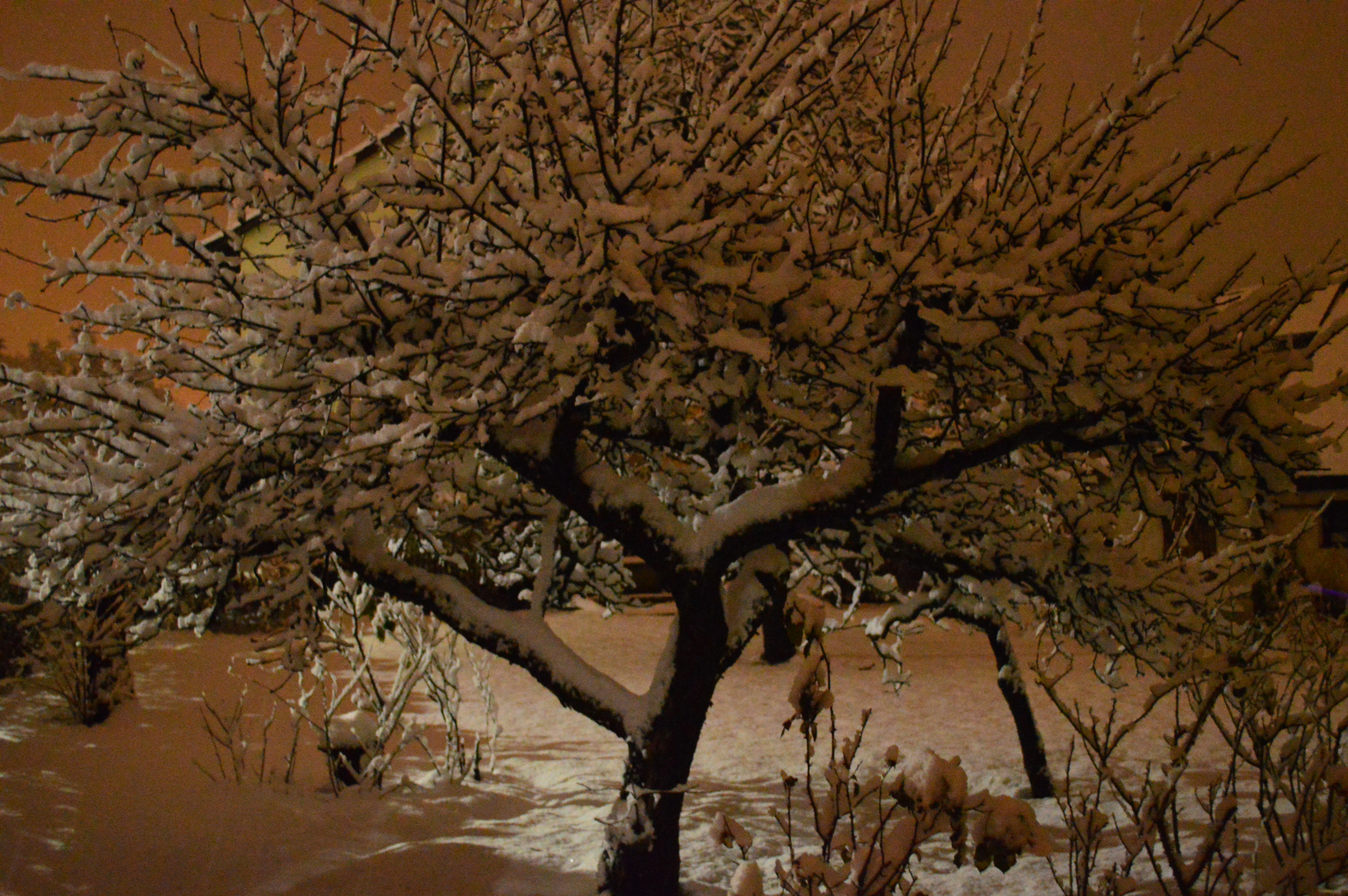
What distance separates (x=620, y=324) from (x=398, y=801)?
4517 mm

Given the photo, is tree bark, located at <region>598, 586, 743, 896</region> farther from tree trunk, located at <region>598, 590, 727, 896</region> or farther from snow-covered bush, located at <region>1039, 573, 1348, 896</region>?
snow-covered bush, located at <region>1039, 573, 1348, 896</region>

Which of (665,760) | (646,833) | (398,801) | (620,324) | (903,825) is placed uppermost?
(620,324)

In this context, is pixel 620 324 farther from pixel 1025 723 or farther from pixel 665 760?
pixel 1025 723

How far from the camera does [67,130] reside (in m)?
3.22

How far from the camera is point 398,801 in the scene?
238 inches

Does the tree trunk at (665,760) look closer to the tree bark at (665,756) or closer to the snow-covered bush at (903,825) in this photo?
the tree bark at (665,756)

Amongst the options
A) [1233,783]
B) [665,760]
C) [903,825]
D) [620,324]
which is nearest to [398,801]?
[665,760]

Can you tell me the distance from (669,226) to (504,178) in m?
0.66

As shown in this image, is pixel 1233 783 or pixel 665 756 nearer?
pixel 1233 783

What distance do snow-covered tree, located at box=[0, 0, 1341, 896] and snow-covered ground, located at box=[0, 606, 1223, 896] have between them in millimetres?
1154

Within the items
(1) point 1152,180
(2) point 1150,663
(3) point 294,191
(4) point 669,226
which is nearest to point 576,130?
(4) point 669,226

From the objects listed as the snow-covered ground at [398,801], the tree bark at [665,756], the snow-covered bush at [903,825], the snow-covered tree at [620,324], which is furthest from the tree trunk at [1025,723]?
the snow-covered bush at [903,825]

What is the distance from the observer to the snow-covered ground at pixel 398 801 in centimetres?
432

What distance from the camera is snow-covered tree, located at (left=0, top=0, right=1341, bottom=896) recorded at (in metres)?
2.90
